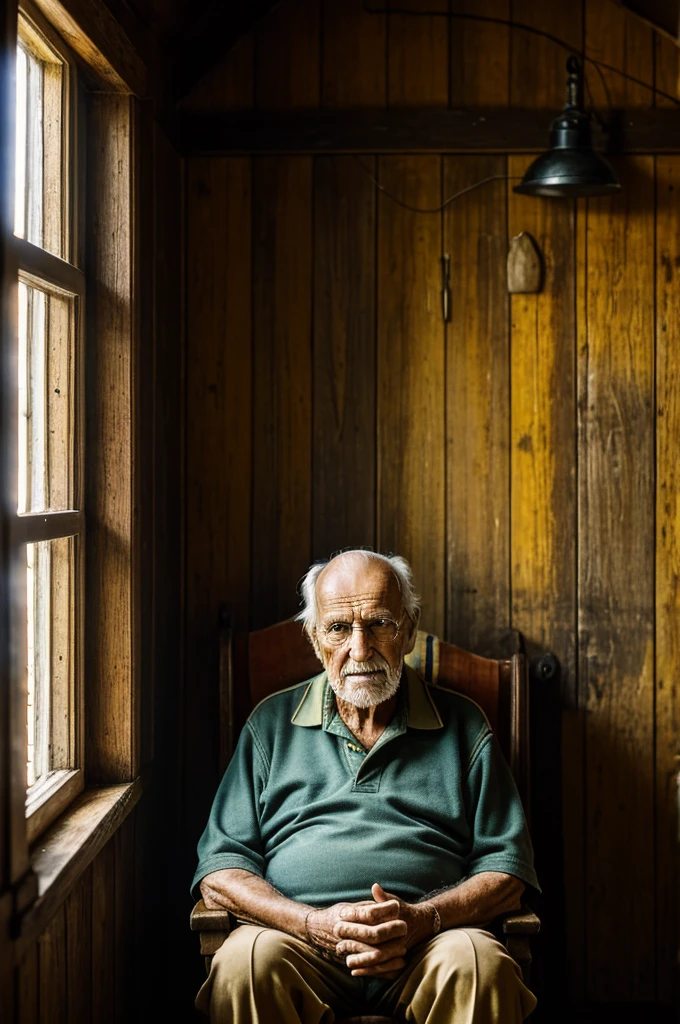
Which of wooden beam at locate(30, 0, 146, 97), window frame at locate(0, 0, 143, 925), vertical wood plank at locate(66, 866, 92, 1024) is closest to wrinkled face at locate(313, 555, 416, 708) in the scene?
window frame at locate(0, 0, 143, 925)

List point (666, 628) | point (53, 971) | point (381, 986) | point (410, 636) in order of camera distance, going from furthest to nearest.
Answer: point (666, 628)
point (410, 636)
point (381, 986)
point (53, 971)

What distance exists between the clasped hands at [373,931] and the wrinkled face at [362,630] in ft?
1.41

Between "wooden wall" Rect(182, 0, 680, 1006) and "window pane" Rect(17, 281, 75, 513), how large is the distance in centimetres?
69

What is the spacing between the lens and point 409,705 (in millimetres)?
2352

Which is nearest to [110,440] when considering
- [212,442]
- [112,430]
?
[112,430]

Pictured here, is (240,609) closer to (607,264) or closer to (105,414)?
(105,414)

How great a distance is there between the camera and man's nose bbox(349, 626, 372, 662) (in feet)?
7.39

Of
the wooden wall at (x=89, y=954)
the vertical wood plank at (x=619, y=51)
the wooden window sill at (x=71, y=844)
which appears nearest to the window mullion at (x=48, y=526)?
the wooden window sill at (x=71, y=844)

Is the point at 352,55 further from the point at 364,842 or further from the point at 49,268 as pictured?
the point at 364,842

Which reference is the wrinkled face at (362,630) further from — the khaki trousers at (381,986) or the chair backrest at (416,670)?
the khaki trousers at (381,986)

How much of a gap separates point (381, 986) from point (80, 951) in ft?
1.88

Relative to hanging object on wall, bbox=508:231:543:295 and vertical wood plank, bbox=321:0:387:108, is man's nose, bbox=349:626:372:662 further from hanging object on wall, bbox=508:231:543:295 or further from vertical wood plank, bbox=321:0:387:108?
vertical wood plank, bbox=321:0:387:108

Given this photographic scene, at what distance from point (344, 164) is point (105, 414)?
40.2 inches

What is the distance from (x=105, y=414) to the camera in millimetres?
2229
